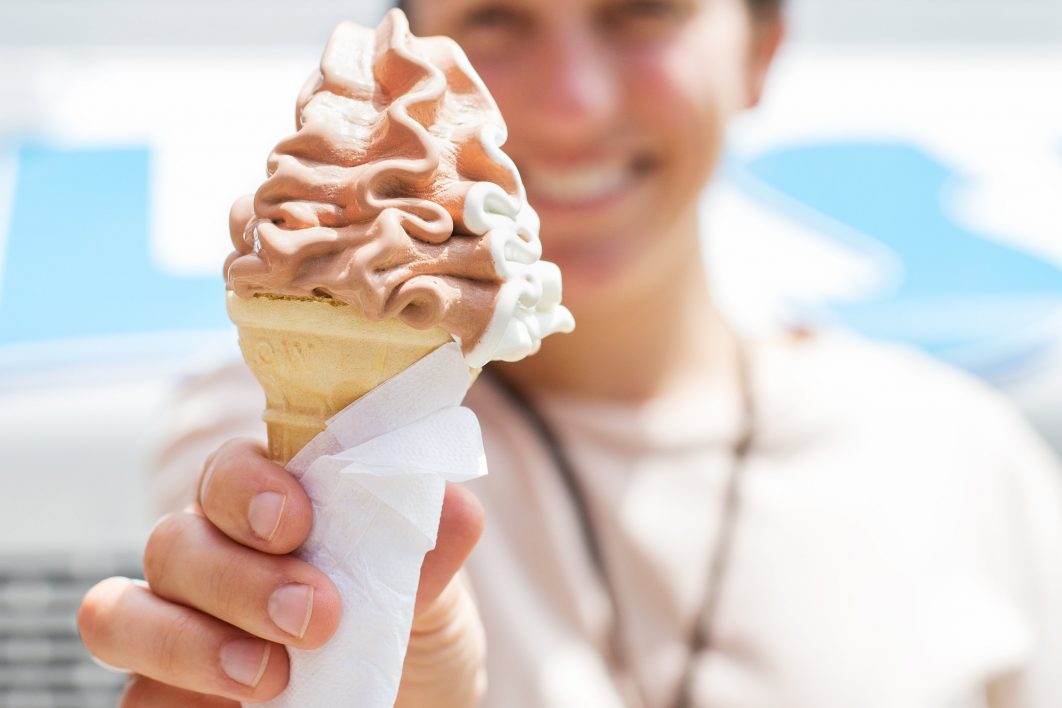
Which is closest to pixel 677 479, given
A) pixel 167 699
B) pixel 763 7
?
pixel 763 7

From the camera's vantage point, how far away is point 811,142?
298cm

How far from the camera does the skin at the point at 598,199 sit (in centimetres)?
96

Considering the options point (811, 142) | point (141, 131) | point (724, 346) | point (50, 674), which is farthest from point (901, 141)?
point (50, 674)

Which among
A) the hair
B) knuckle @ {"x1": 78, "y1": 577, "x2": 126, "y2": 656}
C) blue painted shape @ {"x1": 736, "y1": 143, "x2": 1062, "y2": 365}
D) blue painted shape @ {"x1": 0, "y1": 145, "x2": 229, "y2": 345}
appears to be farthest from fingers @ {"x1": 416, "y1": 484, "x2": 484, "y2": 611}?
blue painted shape @ {"x1": 736, "y1": 143, "x2": 1062, "y2": 365}

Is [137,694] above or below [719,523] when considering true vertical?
above

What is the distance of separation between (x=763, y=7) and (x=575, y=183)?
0.50m

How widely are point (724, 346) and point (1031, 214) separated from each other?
1.22m

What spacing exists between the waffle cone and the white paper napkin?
0.04ft

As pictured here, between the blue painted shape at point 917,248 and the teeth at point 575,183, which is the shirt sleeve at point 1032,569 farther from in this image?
the teeth at point 575,183

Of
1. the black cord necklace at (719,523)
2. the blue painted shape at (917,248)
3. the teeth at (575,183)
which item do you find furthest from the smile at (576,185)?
the blue painted shape at (917,248)

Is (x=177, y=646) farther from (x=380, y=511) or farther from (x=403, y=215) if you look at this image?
(x=403, y=215)

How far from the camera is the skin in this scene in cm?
96

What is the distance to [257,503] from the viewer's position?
834 millimetres

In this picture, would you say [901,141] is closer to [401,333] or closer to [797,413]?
[797,413]
